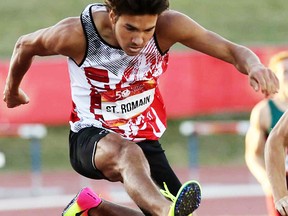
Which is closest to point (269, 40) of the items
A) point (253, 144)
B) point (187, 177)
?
point (187, 177)

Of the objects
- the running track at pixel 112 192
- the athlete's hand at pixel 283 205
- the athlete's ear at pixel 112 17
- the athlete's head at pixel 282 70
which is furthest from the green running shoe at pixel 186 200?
the running track at pixel 112 192

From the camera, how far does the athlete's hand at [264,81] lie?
20.0 feet

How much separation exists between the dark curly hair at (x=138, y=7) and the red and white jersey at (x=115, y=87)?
28 centimetres

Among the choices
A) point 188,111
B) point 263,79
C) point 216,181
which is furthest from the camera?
point 188,111

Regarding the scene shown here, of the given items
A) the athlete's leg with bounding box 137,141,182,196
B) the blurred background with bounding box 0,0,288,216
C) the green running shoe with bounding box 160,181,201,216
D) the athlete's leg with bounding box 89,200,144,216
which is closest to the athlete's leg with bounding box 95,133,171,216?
the green running shoe with bounding box 160,181,201,216

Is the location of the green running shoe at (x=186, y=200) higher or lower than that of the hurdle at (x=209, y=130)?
higher

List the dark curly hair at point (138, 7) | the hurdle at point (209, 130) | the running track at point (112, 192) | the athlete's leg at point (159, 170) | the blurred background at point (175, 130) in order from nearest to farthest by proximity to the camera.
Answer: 1. the dark curly hair at point (138, 7)
2. the athlete's leg at point (159, 170)
3. the running track at point (112, 192)
4. the hurdle at point (209, 130)
5. the blurred background at point (175, 130)

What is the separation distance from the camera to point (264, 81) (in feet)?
20.1

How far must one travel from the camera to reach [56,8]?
946 inches

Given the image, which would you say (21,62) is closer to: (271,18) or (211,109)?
(211,109)

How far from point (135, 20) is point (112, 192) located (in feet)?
27.8

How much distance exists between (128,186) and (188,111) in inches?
438

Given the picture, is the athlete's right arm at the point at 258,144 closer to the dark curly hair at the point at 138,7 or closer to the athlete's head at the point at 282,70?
the athlete's head at the point at 282,70

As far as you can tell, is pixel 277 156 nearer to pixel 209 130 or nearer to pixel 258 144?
pixel 258 144
